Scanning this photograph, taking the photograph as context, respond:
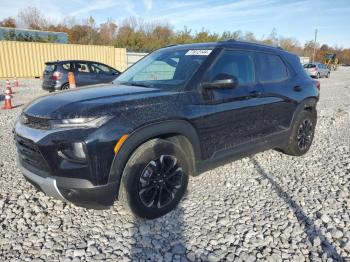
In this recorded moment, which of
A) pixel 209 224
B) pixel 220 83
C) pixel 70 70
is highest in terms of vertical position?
pixel 220 83

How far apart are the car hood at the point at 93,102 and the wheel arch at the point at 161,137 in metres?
0.25

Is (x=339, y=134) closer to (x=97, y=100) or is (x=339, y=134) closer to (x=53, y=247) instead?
(x=97, y=100)

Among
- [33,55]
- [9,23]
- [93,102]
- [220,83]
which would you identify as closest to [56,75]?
[93,102]

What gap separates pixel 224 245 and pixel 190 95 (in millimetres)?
1514

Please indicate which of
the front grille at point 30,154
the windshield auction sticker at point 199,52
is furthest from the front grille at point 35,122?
the windshield auction sticker at point 199,52

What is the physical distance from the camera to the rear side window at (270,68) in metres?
3.96

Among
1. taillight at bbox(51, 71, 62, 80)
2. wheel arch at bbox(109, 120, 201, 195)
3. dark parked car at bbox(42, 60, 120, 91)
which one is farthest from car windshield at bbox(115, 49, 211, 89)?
taillight at bbox(51, 71, 62, 80)

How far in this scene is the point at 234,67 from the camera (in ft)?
11.9

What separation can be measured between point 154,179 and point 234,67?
173cm

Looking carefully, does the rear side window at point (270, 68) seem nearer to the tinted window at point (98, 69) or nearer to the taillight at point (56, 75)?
the taillight at point (56, 75)

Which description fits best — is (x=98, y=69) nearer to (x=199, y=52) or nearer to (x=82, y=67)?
(x=82, y=67)

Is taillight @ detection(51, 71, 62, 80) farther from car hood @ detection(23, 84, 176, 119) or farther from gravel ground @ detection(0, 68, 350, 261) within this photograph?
car hood @ detection(23, 84, 176, 119)

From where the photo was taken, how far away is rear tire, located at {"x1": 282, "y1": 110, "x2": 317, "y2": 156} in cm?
468

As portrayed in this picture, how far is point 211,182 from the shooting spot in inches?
156
